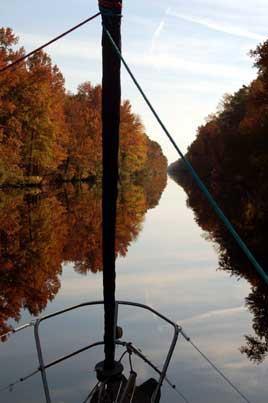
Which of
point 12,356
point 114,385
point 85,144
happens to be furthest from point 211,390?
point 85,144

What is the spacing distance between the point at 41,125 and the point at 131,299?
40.9 metres

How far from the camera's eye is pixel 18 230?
84.9 ft

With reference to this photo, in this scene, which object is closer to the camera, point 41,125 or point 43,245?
point 43,245

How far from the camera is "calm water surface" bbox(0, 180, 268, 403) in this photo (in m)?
9.10

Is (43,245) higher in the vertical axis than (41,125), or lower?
lower

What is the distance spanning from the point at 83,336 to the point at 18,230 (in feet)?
50.3

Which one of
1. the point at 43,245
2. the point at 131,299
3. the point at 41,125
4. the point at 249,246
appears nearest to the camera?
the point at 131,299

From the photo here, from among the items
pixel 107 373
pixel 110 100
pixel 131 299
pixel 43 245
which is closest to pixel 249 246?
pixel 131 299

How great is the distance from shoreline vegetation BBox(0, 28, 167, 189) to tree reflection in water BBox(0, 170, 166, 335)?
491 inches

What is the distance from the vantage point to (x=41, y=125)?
5297 centimetres

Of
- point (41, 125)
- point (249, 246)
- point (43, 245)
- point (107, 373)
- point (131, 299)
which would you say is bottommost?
point (107, 373)

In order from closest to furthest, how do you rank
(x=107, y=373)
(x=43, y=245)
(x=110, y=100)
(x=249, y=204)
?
(x=110, y=100) → (x=107, y=373) → (x=43, y=245) → (x=249, y=204)

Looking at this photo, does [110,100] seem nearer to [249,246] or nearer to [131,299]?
[131,299]

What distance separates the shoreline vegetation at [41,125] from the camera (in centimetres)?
4919
